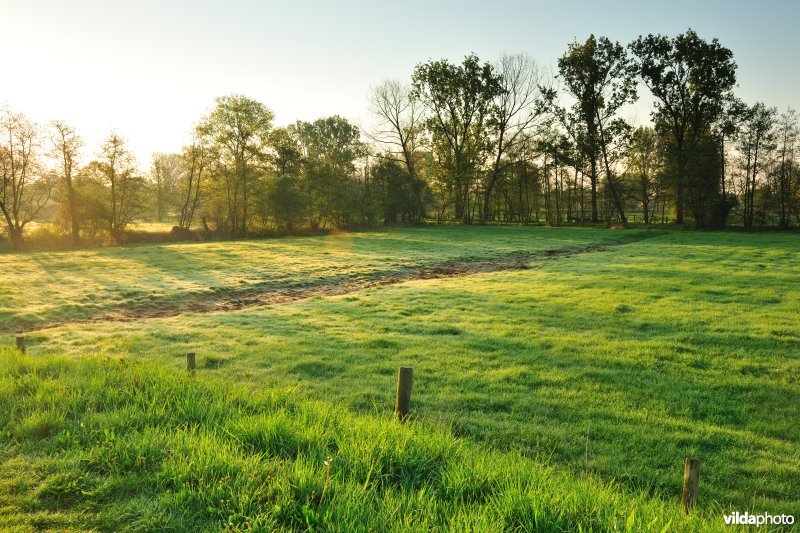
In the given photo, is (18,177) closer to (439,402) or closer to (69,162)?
(69,162)

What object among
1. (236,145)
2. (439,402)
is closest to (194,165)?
(236,145)

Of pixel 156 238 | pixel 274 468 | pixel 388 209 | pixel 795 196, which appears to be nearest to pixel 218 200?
pixel 156 238

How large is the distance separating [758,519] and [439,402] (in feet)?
15.0

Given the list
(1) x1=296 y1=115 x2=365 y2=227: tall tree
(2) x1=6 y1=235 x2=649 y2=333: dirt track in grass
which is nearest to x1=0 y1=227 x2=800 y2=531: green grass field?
(2) x1=6 y1=235 x2=649 y2=333: dirt track in grass

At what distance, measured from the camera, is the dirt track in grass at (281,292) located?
1720cm

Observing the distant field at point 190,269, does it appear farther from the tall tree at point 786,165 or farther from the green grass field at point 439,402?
the tall tree at point 786,165

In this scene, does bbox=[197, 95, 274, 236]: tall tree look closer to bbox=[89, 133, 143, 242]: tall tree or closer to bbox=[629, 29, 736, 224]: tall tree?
bbox=[89, 133, 143, 242]: tall tree

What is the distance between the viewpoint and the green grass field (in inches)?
156

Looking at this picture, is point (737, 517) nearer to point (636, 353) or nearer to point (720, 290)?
point (636, 353)

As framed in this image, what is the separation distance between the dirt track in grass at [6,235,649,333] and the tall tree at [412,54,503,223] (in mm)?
36648

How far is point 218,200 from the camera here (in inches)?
2175

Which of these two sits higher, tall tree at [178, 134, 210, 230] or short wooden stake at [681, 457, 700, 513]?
tall tree at [178, 134, 210, 230]

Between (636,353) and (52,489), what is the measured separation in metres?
11.3

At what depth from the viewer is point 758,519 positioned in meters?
4.62
